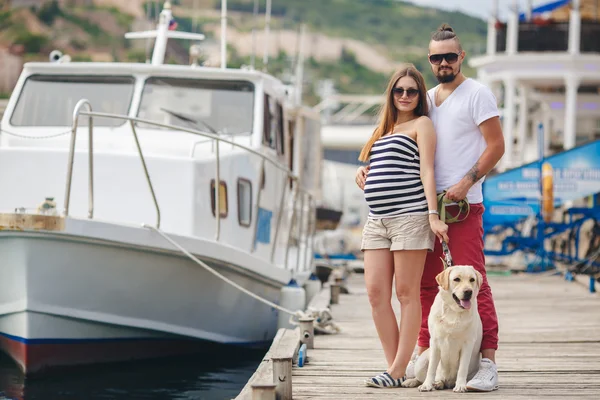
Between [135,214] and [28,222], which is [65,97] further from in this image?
[28,222]

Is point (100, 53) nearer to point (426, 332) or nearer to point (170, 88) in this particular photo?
point (170, 88)

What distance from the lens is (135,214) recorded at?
8.28m

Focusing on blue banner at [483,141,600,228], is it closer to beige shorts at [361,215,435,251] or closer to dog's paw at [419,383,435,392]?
beige shorts at [361,215,435,251]

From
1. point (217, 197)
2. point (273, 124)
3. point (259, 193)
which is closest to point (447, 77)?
point (217, 197)

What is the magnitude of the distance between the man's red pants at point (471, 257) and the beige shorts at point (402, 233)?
0.13 m

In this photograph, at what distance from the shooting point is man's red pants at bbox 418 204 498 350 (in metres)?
5.39

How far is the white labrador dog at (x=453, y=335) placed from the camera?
4992 millimetres

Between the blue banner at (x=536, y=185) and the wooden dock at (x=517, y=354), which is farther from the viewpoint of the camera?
the blue banner at (x=536, y=185)

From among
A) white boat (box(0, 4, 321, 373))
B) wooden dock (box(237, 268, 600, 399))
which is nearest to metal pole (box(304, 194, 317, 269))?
wooden dock (box(237, 268, 600, 399))

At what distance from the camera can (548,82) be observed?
84.9 feet

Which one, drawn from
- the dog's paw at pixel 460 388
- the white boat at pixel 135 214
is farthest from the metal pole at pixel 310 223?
the dog's paw at pixel 460 388

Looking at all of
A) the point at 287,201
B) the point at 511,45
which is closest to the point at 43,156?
the point at 287,201

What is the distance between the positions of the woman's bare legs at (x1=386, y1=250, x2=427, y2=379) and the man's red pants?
0.19m

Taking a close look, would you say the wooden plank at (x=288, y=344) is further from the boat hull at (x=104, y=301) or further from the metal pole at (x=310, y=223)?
the metal pole at (x=310, y=223)
